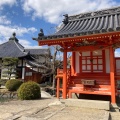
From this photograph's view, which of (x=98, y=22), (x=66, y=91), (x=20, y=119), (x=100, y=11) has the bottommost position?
(x=20, y=119)

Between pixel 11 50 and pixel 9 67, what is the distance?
5.43 metres

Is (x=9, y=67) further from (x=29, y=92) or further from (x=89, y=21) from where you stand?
(x=89, y=21)

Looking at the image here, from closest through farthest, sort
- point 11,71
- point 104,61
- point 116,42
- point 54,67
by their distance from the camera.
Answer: point 116,42 → point 104,61 → point 54,67 → point 11,71

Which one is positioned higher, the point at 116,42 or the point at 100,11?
the point at 100,11

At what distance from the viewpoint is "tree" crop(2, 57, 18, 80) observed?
85.0 feet

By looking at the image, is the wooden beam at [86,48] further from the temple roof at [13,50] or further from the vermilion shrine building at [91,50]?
the temple roof at [13,50]

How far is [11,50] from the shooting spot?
3100 cm

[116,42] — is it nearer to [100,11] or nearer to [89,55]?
[89,55]

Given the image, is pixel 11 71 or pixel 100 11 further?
pixel 11 71

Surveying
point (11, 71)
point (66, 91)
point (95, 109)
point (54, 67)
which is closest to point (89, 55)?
point (66, 91)

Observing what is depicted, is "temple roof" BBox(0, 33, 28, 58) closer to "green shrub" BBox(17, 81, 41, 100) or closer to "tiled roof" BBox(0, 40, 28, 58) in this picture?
"tiled roof" BBox(0, 40, 28, 58)

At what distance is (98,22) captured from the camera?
408 inches

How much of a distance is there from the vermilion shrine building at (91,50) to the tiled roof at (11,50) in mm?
18541

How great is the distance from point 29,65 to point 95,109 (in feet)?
72.6
